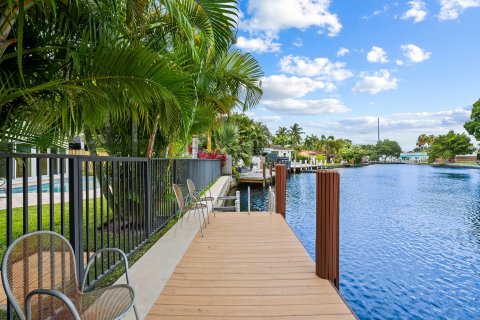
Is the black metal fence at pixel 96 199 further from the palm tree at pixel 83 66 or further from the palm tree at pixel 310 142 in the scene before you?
the palm tree at pixel 310 142

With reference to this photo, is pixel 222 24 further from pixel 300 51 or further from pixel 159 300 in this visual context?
pixel 300 51

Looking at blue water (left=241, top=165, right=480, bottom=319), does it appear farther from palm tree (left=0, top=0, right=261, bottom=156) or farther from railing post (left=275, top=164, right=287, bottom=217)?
palm tree (left=0, top=0, right=261, bottom=156)

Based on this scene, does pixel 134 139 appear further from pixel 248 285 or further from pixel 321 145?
pixel 321 145

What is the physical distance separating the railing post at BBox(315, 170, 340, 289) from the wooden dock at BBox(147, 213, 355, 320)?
13cm

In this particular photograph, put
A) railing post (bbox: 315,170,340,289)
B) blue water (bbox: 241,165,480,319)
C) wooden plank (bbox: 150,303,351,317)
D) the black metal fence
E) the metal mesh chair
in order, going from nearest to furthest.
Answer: the metal mesh chair < the black metal fence < wooden plank (bbox: 150,303,351,317) < railing post (bbox: 315,170,340,289) < blue water (bbox: 241,165,480,319)

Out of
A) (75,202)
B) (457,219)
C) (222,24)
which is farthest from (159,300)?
(457,219)

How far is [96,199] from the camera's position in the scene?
12.1 ft

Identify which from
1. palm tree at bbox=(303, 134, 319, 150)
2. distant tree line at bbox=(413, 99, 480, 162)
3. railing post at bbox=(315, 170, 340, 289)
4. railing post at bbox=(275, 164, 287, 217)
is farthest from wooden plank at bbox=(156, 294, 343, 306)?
palm tree at bbox=(303, 134, 319, 150)

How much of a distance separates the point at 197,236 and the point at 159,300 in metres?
2.39

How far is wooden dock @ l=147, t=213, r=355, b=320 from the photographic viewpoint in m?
2.49

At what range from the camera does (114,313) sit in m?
1.57

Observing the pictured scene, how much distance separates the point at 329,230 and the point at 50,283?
243 centimetres

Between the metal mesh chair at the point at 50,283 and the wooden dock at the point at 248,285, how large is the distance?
32.4 inches

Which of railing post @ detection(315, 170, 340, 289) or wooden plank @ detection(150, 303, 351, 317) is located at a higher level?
railing post @ detection(315, 170, 340, 289)
